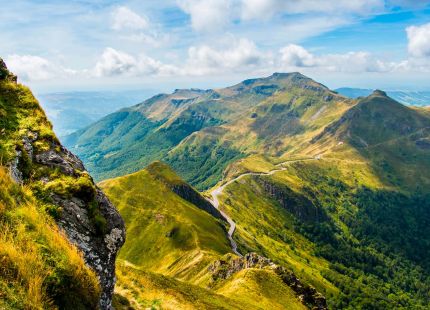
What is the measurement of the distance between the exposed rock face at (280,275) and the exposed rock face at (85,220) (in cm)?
7512

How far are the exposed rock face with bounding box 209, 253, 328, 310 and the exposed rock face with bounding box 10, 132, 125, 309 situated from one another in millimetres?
75118

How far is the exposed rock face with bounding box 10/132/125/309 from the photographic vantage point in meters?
19.1

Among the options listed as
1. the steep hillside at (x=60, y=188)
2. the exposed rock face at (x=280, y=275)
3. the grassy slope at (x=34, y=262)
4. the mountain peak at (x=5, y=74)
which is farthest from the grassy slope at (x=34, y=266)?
the exposed rock face at (x=280, y=275)

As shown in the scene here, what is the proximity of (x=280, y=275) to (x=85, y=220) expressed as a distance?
8245 centimetres

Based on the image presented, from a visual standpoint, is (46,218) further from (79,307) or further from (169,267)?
(169,267)

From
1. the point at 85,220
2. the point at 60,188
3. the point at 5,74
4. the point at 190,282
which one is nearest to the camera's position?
the point at 60,188

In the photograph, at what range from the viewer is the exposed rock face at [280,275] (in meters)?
88.6

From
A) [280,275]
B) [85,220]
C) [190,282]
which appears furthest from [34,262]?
[190,282]

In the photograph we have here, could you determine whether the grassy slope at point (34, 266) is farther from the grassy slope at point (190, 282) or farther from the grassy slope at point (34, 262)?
the grassy slope at point (190, 282)

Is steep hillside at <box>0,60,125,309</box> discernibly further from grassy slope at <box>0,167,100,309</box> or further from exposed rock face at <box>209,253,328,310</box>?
exposed rock face at <box>209,253,328,310</box>

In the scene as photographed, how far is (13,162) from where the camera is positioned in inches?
753

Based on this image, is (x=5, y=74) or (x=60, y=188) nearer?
(x=60, y=188)

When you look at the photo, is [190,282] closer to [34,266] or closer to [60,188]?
[60,188]

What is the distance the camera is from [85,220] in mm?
20484
